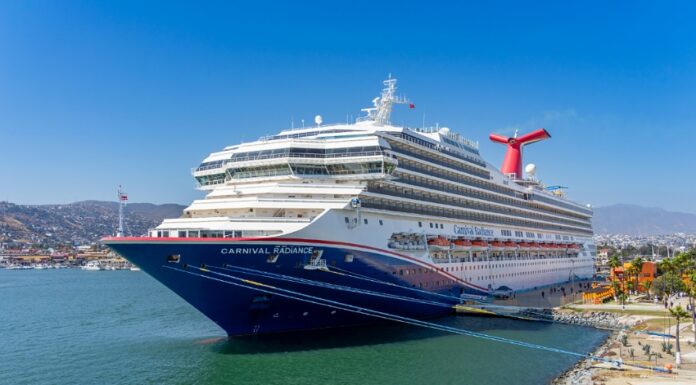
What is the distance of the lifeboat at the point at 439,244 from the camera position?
3359 centimetres

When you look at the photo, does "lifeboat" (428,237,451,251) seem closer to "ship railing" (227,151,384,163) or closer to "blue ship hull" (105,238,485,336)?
"blue ship hull" (105,238,485,336)

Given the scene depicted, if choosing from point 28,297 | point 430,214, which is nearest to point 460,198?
point 430,214

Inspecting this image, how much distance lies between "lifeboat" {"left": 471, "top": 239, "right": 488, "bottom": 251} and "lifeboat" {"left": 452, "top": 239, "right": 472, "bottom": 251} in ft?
2.48

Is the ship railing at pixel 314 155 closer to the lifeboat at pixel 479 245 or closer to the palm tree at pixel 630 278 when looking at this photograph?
the lifeboat at pixel 479 245

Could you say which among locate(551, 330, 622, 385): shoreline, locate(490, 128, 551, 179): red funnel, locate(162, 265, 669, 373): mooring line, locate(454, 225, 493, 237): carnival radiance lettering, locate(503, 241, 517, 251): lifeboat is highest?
locate(490, 128, 551, 179): red funnel

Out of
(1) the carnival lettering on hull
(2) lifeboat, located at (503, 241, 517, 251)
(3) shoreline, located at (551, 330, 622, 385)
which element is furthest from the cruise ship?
(3) shoreline, located at (551, 330, 622, 385)

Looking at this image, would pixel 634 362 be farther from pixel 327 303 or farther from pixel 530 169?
pixel 530 169

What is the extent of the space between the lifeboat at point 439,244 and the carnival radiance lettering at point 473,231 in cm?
271

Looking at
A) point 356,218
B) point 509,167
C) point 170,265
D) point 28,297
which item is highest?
point 509,167

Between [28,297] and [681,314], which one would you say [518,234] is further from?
[28,297]

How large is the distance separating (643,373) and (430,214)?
1491 cm

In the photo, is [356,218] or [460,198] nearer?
[356,218]

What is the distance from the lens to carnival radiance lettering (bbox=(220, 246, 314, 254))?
23.3 meters

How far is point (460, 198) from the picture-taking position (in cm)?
3809
